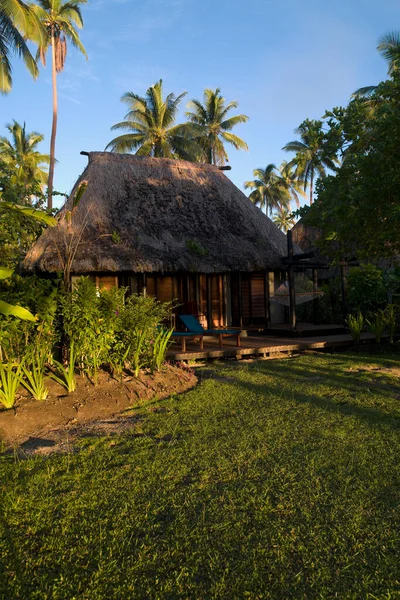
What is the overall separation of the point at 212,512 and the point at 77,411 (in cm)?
253

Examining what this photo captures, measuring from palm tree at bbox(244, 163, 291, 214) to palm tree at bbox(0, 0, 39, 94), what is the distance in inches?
1085

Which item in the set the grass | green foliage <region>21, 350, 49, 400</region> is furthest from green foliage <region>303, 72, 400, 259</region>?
green foliage <region>21, 350, 49, 400</region>

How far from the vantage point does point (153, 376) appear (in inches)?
227

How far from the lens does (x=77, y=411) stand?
4484 millimetres

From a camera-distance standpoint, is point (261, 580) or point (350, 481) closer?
point (261, 580)

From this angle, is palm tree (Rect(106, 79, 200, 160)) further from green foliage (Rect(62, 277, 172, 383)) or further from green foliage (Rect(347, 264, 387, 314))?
green foliage (Rect(62, 277, 172, 383))

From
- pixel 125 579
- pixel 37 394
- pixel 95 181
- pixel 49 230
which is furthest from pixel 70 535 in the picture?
pixel 95 181

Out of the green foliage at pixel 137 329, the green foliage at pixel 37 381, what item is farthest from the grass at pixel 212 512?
the green foliage at pixel 137 329

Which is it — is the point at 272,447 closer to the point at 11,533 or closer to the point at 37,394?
the point at 11,533

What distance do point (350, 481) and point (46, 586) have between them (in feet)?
6.46

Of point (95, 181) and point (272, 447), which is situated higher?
point (95, 181)

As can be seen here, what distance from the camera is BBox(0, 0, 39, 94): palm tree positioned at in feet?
51.1

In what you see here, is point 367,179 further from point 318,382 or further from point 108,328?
point 108,328

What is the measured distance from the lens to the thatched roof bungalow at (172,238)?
33.9 ft
